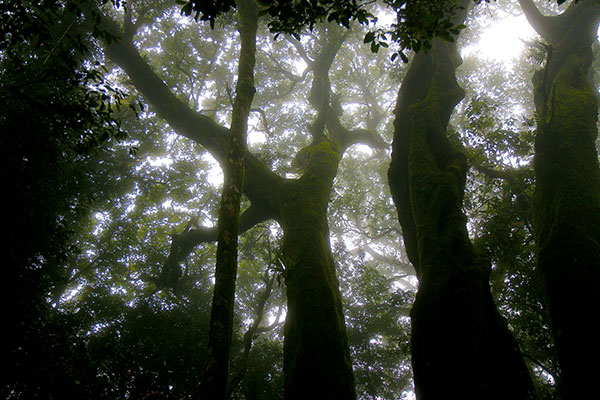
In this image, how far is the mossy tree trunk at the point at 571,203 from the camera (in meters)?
3.58

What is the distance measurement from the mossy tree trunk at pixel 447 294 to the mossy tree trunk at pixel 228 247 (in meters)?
2.27

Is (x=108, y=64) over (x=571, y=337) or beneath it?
over

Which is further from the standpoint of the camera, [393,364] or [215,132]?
[393,364]

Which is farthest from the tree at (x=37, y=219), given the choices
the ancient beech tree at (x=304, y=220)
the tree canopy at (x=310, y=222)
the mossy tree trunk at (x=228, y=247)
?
the ancient beech tree at (x=304, y=220)

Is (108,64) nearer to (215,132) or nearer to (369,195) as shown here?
(215,132)

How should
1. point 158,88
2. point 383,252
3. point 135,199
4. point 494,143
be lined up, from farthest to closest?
point 383,252 < point 135,199 < point 158,88 < point 494,143

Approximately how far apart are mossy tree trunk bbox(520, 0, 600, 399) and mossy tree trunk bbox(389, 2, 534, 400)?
60cm

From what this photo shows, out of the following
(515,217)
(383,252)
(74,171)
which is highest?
(383,252)

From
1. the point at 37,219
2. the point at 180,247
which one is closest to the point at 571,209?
the point at 37,219

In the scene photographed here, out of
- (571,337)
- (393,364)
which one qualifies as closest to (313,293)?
(571,337)

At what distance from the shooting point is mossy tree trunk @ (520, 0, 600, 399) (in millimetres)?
3582

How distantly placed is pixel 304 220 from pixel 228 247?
345 centimetres

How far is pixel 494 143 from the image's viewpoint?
886 cm

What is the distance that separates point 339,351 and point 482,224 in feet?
17.7
